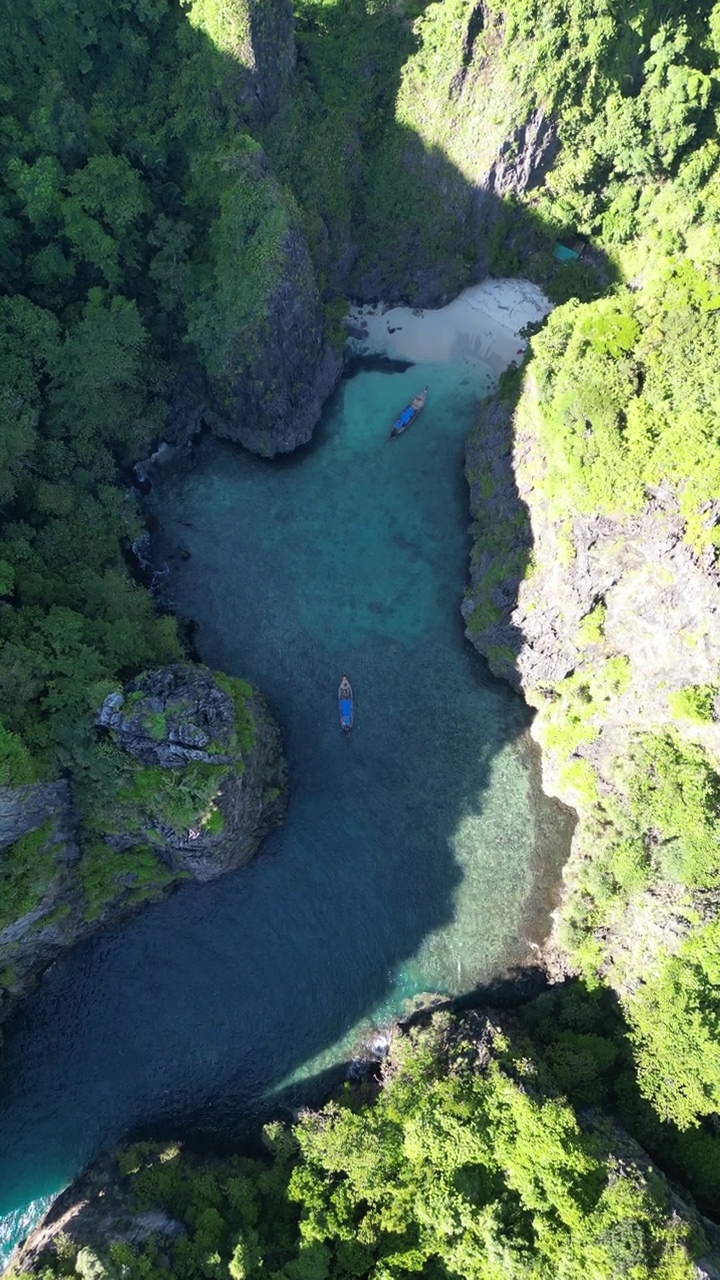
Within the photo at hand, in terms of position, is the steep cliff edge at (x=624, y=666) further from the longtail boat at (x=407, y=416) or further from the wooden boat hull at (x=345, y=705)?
the wooden boat hull at (x=345, y=705)

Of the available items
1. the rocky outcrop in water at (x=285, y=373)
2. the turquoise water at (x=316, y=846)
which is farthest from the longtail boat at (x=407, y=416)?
the rocky outcrop in water at (x=285, y=373)

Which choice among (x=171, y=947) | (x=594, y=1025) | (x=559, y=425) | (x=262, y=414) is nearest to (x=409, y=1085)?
(x=594, y=1025)

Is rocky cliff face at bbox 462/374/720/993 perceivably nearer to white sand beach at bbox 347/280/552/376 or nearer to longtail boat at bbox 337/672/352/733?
white sand beach at bbox 347/280/552/376

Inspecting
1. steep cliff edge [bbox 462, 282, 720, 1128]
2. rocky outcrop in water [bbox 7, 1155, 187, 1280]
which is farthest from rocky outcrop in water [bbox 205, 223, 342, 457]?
rocky outcrop in water [bbox 7, 1155, 187, 1280]

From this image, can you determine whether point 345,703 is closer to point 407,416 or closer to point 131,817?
point 131,817

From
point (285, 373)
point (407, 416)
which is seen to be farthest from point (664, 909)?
point (285, 373)

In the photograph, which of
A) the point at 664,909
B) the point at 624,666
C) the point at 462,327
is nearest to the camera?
the point at 664,909
